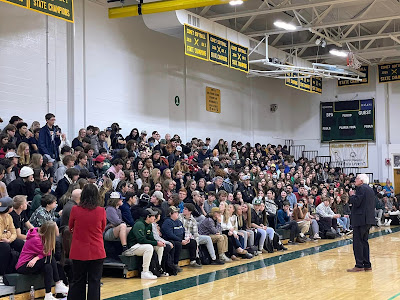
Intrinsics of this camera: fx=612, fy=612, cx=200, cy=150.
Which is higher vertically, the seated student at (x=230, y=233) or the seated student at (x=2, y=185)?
the seated student at (x=2, y=185)

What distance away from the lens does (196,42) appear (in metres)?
15.1

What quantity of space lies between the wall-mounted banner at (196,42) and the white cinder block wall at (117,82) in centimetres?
258

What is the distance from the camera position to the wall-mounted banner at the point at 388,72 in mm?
24812

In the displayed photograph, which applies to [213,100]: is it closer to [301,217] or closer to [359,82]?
[301,217]

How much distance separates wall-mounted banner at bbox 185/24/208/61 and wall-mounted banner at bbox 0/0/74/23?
4247 mm

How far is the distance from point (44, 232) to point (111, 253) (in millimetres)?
2466

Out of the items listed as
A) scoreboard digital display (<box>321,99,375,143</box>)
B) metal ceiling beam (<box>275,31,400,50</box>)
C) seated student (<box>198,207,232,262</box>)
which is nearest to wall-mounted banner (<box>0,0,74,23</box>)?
seated student (<box>198,207,232,262</box>)

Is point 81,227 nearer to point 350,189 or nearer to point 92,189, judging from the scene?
point 92,189

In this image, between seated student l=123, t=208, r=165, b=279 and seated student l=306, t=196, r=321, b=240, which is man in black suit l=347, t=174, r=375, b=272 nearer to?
seated student l=123, t=208, r=165, b=279

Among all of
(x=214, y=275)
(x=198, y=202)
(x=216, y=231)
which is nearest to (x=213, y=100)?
(x=198, y=202)

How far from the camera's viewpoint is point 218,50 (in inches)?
631

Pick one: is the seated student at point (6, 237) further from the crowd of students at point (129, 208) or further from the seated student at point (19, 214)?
the seated student at point (19, 214)

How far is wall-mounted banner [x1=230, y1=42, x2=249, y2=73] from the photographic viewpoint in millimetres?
16703

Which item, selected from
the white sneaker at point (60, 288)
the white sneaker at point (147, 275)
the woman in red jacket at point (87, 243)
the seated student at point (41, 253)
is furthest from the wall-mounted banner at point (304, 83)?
the woman in red jacket at point (87, 243)
